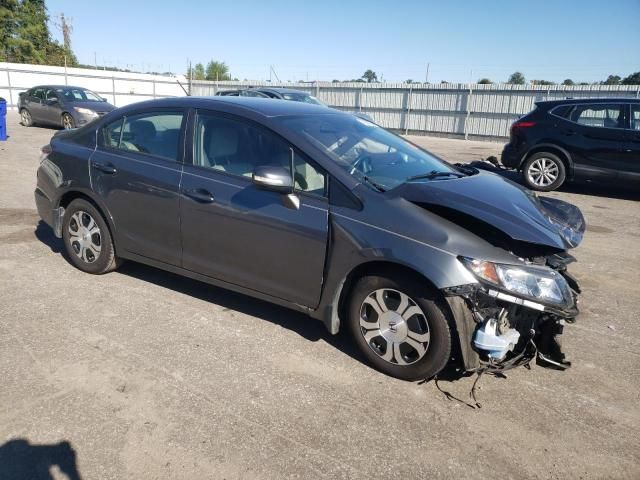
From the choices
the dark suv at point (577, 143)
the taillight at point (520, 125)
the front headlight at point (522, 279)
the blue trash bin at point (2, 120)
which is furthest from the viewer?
the blue trash bin at point (2, 120)

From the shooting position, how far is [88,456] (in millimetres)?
2414

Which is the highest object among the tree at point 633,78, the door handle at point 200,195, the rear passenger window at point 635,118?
the tree at point 633,78

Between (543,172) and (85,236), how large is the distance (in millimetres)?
8210

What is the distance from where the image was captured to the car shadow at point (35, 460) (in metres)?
2.29

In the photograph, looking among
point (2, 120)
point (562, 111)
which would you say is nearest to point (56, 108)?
point (2, 120)

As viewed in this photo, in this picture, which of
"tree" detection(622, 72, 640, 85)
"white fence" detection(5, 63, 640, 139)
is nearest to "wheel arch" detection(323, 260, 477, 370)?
"white fence" detection(5, 63, 640, 139)

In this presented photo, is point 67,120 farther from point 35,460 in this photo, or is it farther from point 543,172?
point 35,460

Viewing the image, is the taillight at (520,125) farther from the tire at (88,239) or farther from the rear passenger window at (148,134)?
the tire at (88,239)

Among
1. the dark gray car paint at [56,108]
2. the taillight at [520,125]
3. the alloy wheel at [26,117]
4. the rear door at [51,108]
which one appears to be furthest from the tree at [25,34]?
the taillight at [520,125]

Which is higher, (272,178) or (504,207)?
(272,178)

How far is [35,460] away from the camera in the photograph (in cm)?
238

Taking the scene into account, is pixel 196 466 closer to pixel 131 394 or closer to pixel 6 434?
pixel 131 394

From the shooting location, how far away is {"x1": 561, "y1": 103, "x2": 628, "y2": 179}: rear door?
8.69 meters

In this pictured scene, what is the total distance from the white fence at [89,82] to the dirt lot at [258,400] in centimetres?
2463
